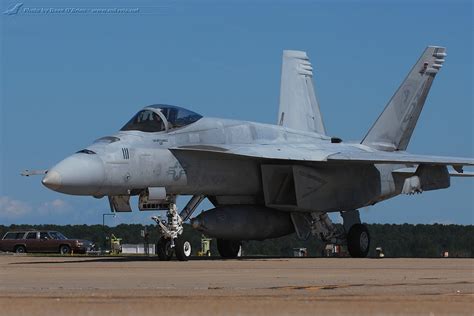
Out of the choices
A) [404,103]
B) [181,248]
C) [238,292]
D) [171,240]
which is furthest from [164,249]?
[238,292]

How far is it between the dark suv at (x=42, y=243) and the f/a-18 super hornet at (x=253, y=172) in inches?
684

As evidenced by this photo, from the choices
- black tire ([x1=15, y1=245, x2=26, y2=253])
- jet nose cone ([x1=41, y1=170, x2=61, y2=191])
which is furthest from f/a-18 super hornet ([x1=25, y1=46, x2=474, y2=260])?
black tire ([x1=15, y1=245, x2=26, y2=253])

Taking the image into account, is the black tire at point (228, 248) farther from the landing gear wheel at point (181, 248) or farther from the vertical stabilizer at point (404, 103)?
the vertical stabilizer at point (404, 103)

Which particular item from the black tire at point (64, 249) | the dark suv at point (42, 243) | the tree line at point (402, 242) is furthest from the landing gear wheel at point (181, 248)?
the black tire at point (64, 249)

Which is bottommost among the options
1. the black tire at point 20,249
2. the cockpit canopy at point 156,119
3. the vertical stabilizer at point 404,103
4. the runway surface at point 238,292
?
the runway surface at point 238,292

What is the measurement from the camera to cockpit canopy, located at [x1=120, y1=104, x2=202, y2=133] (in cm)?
2519

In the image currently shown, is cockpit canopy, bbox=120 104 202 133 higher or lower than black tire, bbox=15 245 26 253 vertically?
higher

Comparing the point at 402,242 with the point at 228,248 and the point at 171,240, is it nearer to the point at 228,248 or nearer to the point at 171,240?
the point at 228,248

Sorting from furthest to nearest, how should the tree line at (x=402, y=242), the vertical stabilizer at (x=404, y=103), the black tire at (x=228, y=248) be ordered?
the tree line at (x=402, y=242)
the vertical stabilizer at (x=404, y=103)
the black tire at (x=228, y=248)

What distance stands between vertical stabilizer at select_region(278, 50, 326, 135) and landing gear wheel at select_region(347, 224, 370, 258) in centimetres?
522

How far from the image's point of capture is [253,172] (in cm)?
2773

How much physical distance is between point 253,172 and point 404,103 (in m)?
6.23

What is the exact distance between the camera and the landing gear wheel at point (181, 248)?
24.7m

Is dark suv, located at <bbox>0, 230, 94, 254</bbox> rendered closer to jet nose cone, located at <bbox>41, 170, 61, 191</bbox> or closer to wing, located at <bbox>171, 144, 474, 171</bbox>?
wing, located at <bbox>171, 144, 474, 171</bbox>
